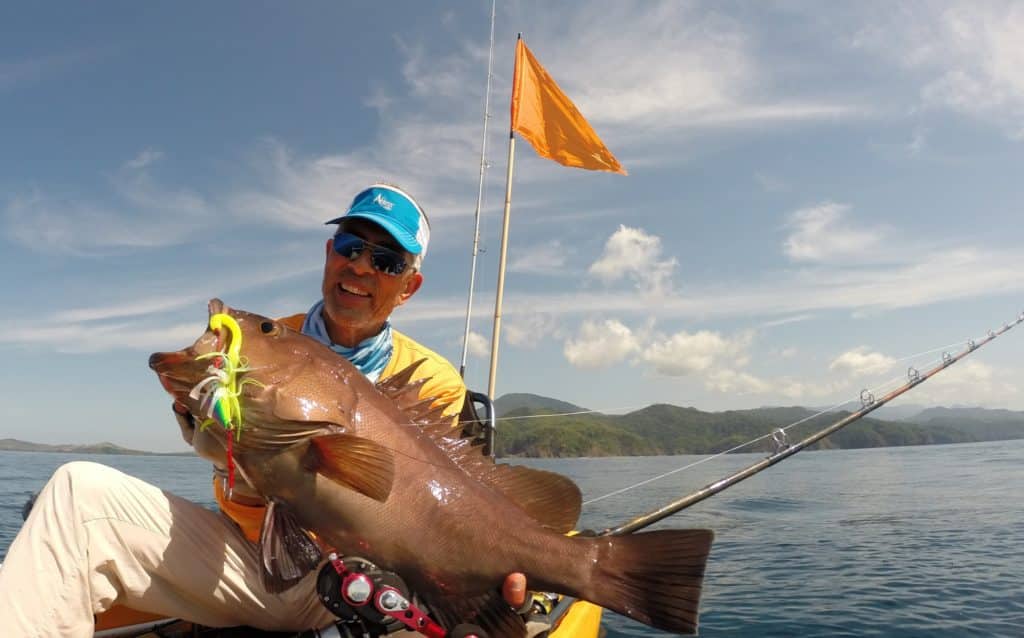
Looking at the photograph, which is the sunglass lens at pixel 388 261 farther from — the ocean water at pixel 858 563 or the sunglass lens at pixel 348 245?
the ocean water at pixel 858 563

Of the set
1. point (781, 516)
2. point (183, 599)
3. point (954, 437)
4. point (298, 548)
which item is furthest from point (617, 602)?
point (954, 437)

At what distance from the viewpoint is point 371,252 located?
388 centimetres

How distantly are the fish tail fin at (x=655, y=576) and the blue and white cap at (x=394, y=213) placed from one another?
2.12 metres

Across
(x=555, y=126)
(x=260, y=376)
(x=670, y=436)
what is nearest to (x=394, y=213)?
(x=260, y=376)

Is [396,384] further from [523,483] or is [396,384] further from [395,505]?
[523,483]

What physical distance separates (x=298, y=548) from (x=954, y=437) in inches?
7587

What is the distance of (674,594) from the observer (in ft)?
9.31

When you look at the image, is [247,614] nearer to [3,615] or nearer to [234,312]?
[3,615]

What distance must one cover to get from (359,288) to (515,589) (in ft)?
6.84

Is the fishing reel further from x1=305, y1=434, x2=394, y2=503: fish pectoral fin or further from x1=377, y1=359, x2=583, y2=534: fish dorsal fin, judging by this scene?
x1=377, y1=359, x2=583, y2=534: fish dorsal fin

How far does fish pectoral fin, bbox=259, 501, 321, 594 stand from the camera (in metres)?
2.63

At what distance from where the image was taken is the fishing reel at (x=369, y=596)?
263 centimetres

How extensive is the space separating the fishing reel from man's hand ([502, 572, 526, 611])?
0.20m

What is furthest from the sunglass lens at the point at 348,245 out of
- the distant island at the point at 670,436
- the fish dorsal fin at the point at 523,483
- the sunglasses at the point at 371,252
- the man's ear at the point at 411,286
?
the distant island at the point at 670,436
